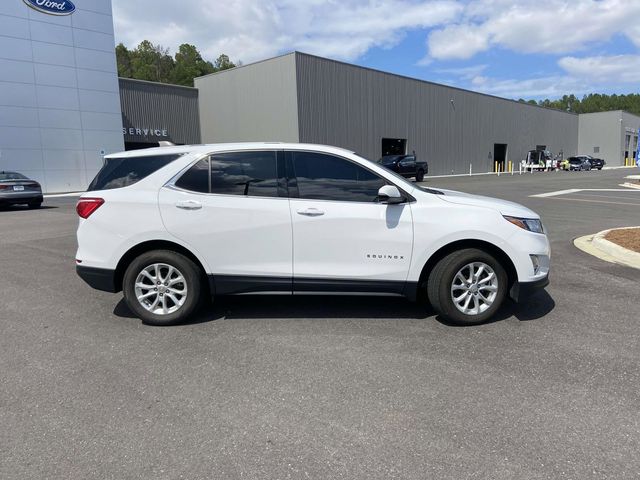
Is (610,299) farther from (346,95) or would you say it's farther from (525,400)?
(346,95)

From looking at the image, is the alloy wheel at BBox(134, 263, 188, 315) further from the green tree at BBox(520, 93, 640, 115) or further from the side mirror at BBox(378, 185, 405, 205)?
the green tree at BBox(520, 93, 640, 115)

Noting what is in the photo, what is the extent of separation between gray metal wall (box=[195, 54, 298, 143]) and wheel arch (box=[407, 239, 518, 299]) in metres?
29.7

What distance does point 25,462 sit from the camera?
8.75 ft

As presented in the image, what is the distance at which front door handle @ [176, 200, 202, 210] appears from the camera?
466 cm

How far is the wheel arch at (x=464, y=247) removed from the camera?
4652 millimetres

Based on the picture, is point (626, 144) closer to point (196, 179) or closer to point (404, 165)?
point (404, 165)

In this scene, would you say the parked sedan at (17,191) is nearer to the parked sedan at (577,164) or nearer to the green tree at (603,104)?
the parked sedan at (577,164)

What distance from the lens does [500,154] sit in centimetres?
5706

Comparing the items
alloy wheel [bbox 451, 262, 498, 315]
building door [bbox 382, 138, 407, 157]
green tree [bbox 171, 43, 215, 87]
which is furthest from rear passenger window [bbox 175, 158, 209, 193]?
green tree [bbox 171, 43, 215, 87]

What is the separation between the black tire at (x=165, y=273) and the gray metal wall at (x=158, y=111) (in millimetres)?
34485

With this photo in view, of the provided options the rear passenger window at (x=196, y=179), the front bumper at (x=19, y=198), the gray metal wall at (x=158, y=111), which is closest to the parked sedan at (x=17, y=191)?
the front bumper at (x=19, y=198)

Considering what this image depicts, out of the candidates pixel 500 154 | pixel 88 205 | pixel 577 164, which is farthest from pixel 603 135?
pixel 88 205

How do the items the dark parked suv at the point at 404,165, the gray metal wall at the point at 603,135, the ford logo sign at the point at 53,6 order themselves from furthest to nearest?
the gray metal wall at the point at 603,135, the dark parked suv at the point at 404,165, the ford logo sign at the point at 53,6

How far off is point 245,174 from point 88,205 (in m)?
1.60
